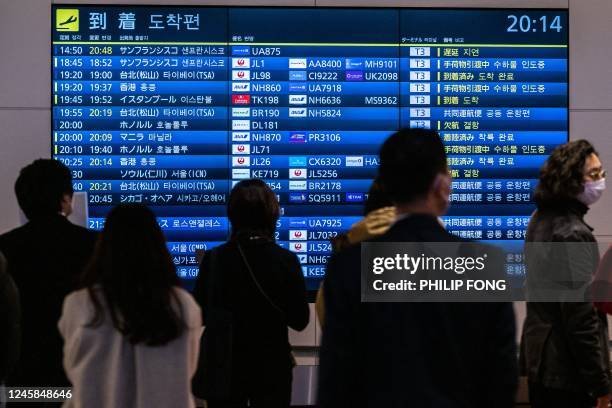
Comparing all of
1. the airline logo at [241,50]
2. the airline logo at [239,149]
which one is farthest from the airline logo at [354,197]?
the airline logo at [241,50]

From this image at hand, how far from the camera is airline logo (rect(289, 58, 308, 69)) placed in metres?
6.19

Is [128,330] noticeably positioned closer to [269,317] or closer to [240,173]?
[269,317]

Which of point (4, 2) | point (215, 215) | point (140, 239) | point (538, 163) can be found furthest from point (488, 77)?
point (140, 239)

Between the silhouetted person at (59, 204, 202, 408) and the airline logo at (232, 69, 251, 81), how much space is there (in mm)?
3239

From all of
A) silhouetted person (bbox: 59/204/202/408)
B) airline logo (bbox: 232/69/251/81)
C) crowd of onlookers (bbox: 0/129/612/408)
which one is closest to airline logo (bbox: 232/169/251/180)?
airline logo (bbox: 232/69/251/81)

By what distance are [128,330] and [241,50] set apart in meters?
3.54

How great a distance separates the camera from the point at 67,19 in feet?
20.2

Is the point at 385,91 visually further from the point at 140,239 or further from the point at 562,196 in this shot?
the point at 140,239

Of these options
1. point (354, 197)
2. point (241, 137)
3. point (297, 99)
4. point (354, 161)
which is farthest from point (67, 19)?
point (354, 197)

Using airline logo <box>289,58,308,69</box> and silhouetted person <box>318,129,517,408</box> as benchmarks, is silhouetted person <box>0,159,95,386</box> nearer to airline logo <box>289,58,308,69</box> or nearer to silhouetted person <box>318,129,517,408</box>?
silhouetted person <box>318,129,517,408</box>

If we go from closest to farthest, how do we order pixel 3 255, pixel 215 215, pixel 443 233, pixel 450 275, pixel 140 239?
pixel 443 233, pixel 450 275, pixel 140 239, pixel 3 255, pixel 215 215

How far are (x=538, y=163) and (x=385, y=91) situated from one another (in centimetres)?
116

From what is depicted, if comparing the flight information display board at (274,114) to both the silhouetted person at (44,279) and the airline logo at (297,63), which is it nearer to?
the airline logo at (297,63)

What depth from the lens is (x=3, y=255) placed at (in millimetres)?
3881
